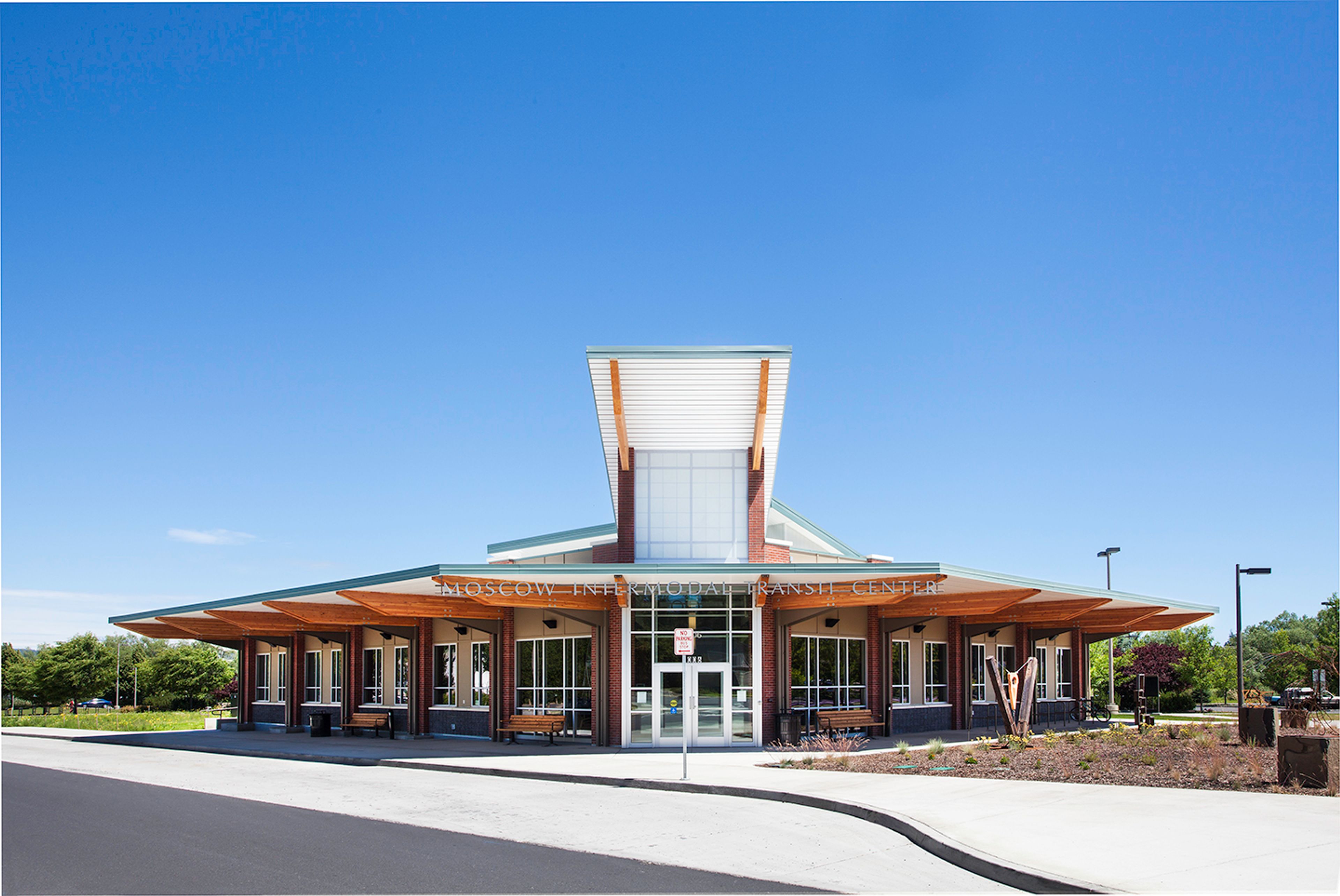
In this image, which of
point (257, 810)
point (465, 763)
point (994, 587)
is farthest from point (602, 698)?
point (257, 810)

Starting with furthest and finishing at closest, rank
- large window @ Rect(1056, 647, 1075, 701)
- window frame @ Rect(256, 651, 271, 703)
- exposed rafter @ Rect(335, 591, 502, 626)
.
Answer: window frame @ Rect(256, 651, 271, 703) < large window @ Rect(1056, 647, 1075, 701) < exposed rafter @ Rect(335, 591, 502, 626)

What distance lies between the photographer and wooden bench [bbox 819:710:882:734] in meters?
26.3

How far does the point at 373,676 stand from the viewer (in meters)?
33.5

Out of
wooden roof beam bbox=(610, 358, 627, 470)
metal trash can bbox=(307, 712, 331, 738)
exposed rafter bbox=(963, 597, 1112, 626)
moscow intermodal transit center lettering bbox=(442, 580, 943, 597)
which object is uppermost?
wooden roof beam bbox=(610, 358, 627, 470)

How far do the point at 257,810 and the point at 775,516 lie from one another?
2243 cm

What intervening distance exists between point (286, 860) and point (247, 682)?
3302cm

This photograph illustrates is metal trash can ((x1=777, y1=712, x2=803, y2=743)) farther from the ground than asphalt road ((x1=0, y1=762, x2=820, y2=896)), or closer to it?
closer to it

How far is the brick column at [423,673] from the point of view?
100 feet

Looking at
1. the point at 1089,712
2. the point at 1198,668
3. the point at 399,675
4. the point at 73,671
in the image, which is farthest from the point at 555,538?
the point at 73,671

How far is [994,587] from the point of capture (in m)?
26.5

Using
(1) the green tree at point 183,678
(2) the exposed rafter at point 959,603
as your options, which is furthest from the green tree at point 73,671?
(2) the exposed rafter at point 959,603

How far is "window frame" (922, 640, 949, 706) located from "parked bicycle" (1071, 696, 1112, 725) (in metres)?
7.78

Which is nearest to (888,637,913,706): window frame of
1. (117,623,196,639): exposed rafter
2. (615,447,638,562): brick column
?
(615,447,638,562): brick column

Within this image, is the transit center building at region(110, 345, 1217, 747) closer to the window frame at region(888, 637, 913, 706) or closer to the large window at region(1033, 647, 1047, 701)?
the window frame at region(888, 637, 913, 706)
